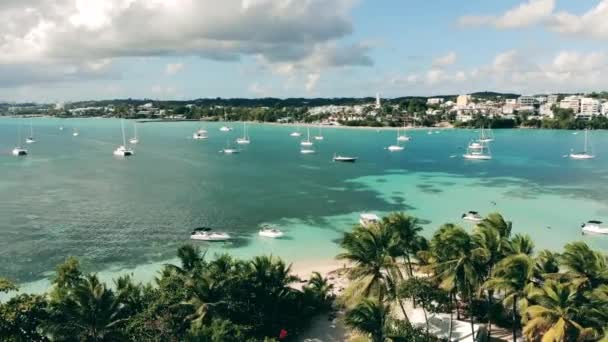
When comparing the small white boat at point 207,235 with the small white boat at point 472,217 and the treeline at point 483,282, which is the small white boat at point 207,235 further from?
the small white boat at point 472,217

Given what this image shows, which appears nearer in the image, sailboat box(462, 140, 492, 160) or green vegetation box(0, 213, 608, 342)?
green vegetation box(0, 213, 608, 342)

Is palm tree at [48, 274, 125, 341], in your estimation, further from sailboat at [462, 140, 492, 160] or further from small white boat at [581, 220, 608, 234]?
sailboat at [462, 140, 492, 160]

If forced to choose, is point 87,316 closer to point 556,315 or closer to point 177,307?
point 177,307

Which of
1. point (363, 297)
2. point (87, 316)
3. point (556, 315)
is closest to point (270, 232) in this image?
point (363, 297)

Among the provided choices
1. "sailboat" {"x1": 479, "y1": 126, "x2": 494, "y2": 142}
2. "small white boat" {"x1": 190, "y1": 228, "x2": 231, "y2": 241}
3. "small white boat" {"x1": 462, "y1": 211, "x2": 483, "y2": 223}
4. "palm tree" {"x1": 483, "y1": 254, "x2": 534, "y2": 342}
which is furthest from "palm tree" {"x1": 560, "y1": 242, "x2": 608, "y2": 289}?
"sailboat" {"x1": 479, "y1": 126, "x2": 494, "y2": 142}

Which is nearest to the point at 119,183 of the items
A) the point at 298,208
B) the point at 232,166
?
the point at 232,166

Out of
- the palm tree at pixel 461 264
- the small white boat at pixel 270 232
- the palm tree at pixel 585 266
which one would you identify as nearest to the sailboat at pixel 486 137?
the small white boat at pixel 270 232

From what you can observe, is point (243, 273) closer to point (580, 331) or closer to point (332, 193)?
point (580, 331)
